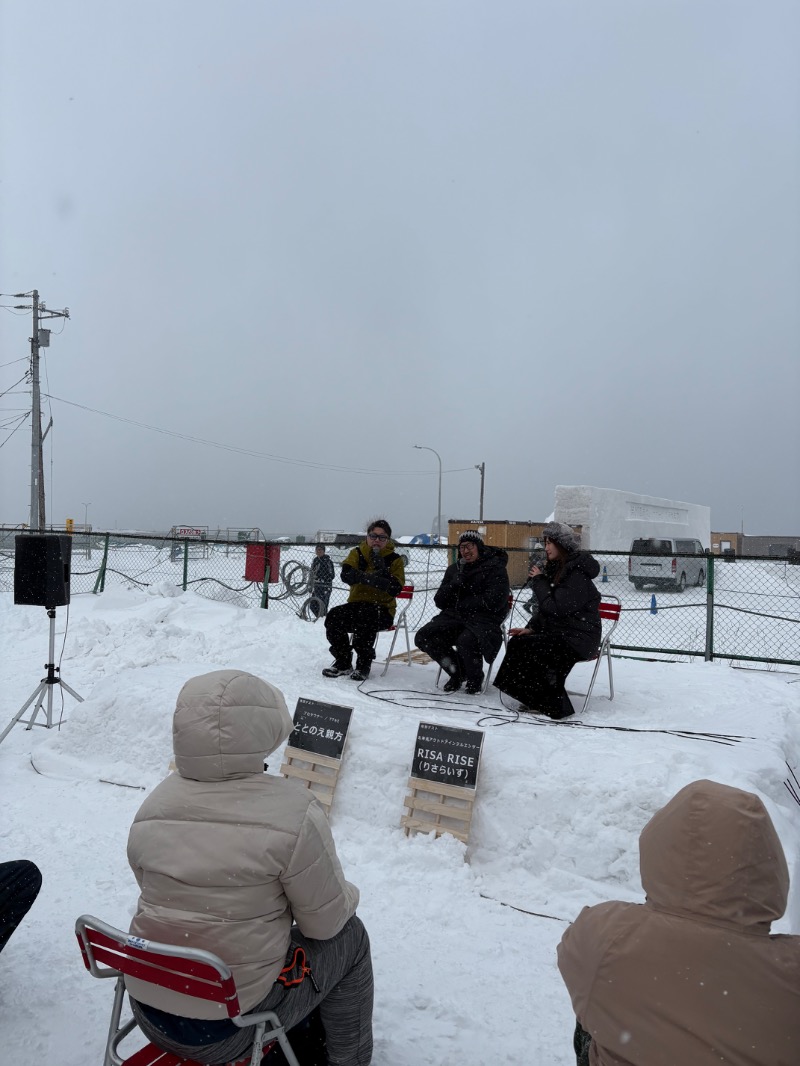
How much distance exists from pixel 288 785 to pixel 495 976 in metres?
1.77

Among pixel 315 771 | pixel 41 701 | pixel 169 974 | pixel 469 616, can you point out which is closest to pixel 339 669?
pixel 469 616

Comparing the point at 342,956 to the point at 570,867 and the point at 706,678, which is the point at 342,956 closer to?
the point at 570,867

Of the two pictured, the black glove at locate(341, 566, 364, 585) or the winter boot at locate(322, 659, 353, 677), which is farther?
the winter boot at locate(322, 659, 353, 677)

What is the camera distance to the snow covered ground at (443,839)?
111 inches

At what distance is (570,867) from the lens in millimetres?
3947

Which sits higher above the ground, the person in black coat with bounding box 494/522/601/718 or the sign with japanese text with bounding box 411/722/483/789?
the person in black coat with bounding box 494/522/601/718

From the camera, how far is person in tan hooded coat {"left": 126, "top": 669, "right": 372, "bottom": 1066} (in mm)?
1859

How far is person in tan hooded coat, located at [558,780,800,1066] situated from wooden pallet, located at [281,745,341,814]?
131 inches

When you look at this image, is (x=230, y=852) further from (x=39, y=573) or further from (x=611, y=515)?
(x=611, y=515)

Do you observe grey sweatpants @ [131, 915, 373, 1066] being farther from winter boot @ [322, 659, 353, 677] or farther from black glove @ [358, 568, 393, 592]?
winter boot @ [322, 659, 353, 677]

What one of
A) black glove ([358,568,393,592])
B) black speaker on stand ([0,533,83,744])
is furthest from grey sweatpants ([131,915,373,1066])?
black speaker on stand ([0,533,83,744])

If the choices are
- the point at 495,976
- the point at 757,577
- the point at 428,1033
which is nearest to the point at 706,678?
the point at 495,976

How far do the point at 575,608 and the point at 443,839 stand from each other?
2068mm

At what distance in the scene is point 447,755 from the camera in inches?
176
